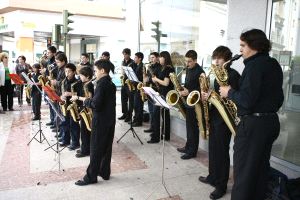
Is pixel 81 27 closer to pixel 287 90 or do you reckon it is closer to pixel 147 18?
pixel 147 18

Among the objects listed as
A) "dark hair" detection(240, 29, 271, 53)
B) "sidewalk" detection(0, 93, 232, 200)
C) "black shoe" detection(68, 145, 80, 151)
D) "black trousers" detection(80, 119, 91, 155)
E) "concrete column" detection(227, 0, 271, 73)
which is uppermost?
"concrete column" detection(227, 0, 271, 73)

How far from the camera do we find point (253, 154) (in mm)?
3168

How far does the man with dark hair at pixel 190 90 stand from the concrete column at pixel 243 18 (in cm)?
67

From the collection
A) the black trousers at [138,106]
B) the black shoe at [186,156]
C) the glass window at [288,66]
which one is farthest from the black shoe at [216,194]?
the black trousers at [138,106]

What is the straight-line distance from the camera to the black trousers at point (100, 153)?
4.42 m

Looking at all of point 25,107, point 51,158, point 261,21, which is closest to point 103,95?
point 51,158

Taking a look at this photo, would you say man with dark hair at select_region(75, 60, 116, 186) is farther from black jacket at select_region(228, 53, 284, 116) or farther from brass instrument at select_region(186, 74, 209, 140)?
black jacket at select_region(228, 53, 284, 116)

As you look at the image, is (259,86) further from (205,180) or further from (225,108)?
(205,180)

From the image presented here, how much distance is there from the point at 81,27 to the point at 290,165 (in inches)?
767

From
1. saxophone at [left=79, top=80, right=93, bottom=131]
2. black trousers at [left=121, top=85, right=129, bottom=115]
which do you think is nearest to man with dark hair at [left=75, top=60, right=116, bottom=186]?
saxophone at [left=79, top=80, right=93, bottom=131]

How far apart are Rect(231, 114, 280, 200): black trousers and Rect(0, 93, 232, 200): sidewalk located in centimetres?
111

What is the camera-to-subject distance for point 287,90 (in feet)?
16.0

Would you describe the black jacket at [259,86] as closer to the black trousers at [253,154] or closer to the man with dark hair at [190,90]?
the black trousers at [253,154]

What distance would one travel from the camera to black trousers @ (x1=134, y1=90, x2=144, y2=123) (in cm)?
812
